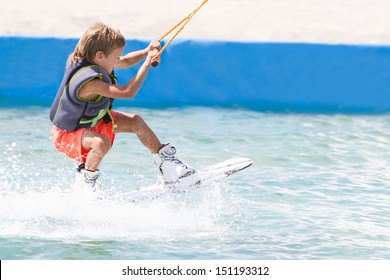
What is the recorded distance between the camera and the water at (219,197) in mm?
4863

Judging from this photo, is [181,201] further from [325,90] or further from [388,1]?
[388,1]

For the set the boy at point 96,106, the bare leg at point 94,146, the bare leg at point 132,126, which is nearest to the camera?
the boy at point 96,106

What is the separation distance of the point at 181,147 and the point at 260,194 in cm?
116

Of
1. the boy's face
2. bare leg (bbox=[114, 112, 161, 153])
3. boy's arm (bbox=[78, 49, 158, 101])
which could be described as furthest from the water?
the boy's face

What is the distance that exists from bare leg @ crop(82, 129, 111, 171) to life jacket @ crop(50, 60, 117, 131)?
7 cm

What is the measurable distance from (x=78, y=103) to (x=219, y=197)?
104 cm

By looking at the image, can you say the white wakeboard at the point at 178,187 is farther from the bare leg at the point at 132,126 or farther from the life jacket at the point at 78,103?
the life jacket at the point at 78,103

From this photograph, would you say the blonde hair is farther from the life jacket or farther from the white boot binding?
the white boot binding

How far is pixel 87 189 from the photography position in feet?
17.1

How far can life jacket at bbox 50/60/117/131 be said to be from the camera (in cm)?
501

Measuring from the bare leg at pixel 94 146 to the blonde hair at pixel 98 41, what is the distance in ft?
1.21

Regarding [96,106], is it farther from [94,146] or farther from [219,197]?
[219,197]

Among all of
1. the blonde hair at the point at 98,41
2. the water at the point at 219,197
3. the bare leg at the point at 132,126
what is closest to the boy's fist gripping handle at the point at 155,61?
the blonde hair at the point at 98,41

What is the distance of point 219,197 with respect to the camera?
18.6 feet
